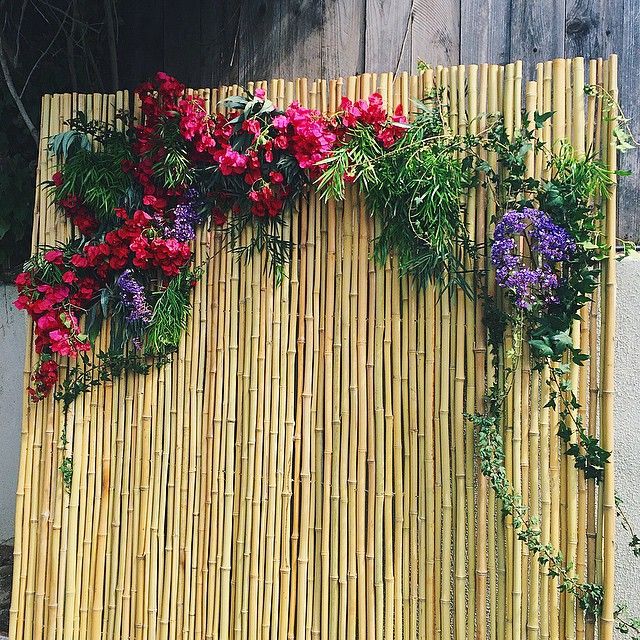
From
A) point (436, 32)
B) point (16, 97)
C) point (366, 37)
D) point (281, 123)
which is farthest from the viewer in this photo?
point (16, 97)

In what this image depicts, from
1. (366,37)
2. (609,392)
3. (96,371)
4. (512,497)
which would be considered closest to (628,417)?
(609,392)

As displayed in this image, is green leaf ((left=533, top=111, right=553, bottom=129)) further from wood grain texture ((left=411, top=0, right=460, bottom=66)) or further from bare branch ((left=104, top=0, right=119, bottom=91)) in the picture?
A: bare branch ((left=104, top=0, right=119, bottom=91))

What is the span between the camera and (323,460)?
7.75ft

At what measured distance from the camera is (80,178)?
8.18 ft

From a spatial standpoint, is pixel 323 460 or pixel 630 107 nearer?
pixel 323 460

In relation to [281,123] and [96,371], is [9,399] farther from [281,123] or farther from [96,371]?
[281,123]

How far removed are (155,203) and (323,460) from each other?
1.08 metres

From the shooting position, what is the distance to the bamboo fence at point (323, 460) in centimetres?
215

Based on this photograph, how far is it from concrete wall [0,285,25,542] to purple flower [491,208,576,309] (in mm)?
2332

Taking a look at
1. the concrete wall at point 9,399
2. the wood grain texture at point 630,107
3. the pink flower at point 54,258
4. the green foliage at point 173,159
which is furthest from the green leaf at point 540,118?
the concrete wall at point 9,399

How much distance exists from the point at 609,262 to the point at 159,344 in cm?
153

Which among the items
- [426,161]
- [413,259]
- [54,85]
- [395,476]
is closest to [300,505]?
[395,476]

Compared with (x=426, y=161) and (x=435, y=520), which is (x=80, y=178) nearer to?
(x=426, y=161)

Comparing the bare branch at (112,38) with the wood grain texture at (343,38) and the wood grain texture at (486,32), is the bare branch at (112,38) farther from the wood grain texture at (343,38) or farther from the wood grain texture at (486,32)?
the wood grain texture at (486,32)
